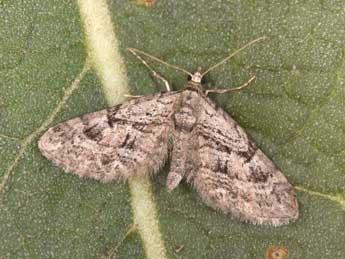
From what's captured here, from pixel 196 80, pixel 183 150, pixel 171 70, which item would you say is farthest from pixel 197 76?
pixel 183 150

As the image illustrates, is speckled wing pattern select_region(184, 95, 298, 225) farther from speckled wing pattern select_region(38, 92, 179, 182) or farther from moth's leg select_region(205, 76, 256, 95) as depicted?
speckled wing pattern select_region(38, 92, 179, 182)

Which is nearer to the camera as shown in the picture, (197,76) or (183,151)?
(197,76)

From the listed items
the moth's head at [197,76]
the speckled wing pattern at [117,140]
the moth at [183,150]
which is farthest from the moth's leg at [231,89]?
the speckled wing pattern at [117,140]

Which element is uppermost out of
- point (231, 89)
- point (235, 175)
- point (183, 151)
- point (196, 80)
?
point (196, 80)

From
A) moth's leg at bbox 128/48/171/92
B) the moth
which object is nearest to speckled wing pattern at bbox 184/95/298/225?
the moth

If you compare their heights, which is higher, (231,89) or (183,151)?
(231,89)

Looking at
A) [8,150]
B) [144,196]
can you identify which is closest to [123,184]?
[144,196]

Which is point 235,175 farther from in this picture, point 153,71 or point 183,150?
point 153,71

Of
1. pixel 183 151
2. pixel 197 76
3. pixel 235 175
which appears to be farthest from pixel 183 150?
pixel 197 76
